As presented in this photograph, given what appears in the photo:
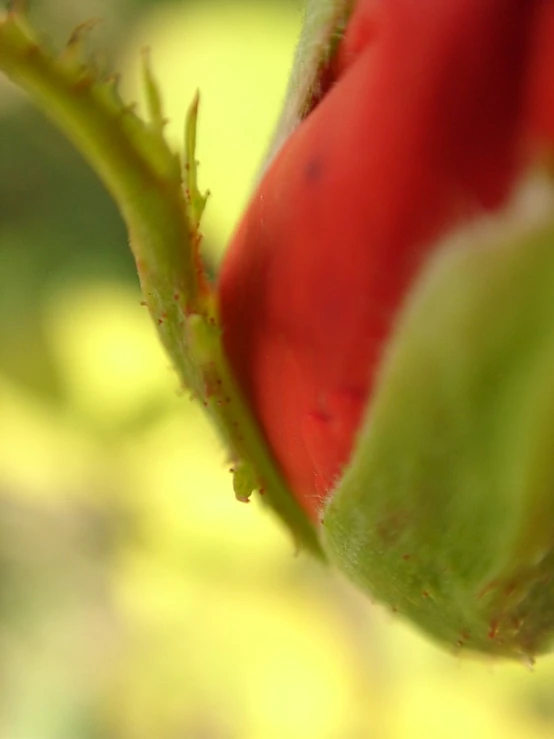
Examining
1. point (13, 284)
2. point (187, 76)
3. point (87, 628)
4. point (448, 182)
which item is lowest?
point (87, 628)

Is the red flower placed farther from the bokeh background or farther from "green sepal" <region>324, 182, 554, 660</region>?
the bokeh background

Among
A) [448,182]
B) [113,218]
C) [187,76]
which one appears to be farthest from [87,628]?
[448,182]

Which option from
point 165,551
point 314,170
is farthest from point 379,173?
point 165,551

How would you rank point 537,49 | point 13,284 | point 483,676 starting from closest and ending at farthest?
point 537,49 → point 483,676 → point 13,284

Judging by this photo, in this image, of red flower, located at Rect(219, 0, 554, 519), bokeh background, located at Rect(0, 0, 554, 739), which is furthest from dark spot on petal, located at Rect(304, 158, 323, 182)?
bokeh background, located at Rect(0, 0, 554, 739)

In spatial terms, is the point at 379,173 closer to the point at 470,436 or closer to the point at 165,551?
the point at 470,436

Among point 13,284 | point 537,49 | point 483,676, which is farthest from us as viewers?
point 13,284

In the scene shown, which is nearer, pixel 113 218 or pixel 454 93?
pixel 454 93

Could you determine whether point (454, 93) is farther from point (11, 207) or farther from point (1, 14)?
point (11, 207)

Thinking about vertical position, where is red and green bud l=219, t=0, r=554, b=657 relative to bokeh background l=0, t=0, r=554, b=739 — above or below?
above
